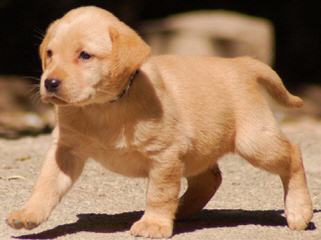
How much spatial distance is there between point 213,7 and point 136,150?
15.7 metres

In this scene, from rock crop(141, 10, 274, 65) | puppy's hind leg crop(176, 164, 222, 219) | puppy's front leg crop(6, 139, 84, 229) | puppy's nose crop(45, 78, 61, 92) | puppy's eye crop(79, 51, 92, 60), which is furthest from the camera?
rock crop(141, 10, 274, 65)

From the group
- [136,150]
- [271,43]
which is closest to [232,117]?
[136,150]

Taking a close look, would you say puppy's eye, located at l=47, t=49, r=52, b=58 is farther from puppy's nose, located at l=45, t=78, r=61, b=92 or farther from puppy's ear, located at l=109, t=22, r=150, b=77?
puppy's ear, located at l=109, t=22, r=150, b=77

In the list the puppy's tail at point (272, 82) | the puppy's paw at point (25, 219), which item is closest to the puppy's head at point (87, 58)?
the puppy's paw at point (25, 219)

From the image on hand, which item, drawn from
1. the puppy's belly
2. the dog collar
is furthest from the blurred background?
the dog collar

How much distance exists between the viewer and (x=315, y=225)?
21.2ft

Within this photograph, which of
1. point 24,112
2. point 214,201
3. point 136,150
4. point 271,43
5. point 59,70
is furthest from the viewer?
point 271,43

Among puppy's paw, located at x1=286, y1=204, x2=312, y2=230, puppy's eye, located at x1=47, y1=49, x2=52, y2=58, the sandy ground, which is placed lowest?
the sandy ground

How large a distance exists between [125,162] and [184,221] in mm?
1010

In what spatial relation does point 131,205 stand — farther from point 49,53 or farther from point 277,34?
point 277,34

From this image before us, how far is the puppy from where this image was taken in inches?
216

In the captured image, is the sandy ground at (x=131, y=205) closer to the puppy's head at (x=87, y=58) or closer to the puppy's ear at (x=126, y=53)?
the puppy's head at (x=87, y=58)

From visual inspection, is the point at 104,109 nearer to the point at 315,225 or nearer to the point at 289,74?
the point at 315,225

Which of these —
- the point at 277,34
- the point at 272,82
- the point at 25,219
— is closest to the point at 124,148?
the point at 25,219
